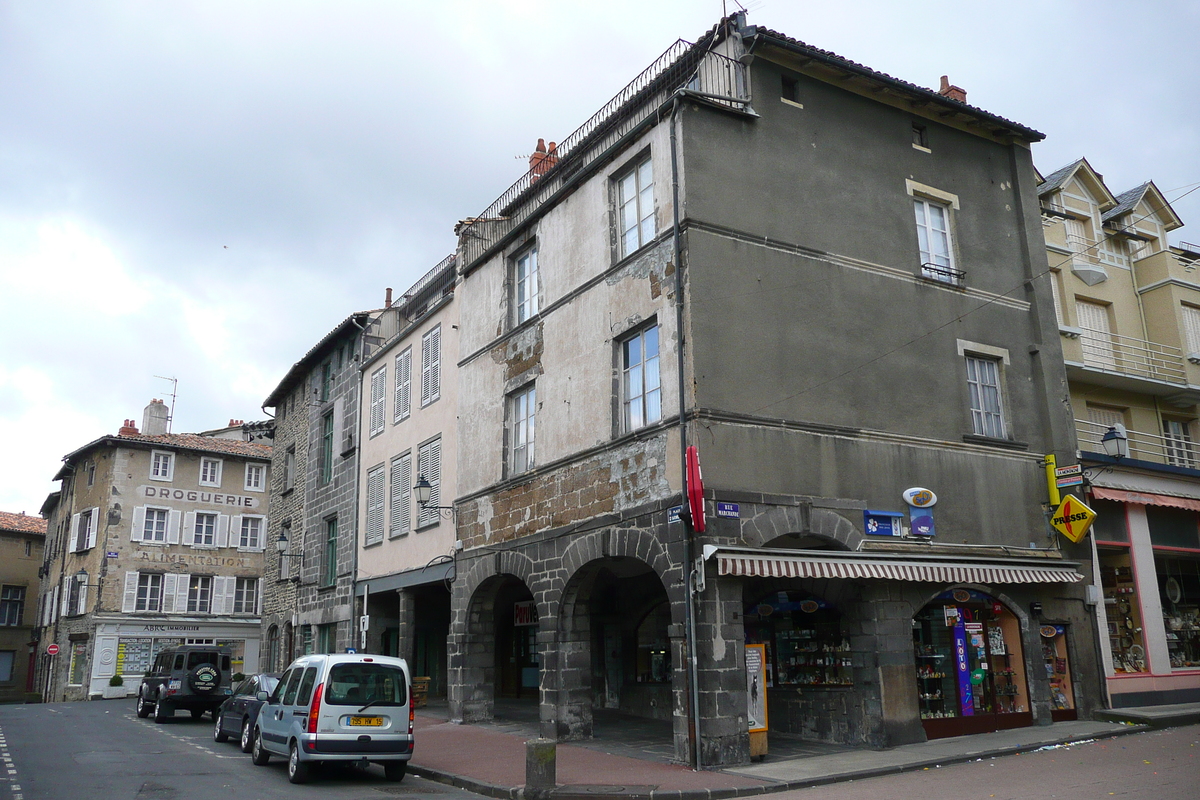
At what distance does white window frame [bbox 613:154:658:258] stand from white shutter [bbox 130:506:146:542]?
30964 millimetres

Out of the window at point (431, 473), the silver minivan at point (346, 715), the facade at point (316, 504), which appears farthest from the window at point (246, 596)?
the silver minivan at point (346, 715)

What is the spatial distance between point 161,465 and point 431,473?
2369 cm

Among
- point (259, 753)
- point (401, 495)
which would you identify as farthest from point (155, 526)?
point (259, 753)

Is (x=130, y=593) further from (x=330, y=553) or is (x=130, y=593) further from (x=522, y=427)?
(x=522, y=427)

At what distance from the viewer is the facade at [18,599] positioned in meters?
47.4

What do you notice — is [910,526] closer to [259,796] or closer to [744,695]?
[744,695]

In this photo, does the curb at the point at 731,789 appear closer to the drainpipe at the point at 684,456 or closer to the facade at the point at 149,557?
the drainpipe at the point at 684,456

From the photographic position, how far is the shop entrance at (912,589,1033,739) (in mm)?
14648

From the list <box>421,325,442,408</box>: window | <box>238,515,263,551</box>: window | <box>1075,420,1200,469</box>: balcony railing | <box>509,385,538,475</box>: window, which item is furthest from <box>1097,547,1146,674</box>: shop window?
<box>238,515,263,551</box>: window

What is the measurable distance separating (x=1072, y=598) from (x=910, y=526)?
3781 mm

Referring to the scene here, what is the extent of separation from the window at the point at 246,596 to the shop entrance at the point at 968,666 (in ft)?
110

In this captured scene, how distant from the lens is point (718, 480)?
43.5ft

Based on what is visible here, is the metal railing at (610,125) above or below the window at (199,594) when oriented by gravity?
above

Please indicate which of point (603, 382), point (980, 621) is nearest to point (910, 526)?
point (980, 621)
